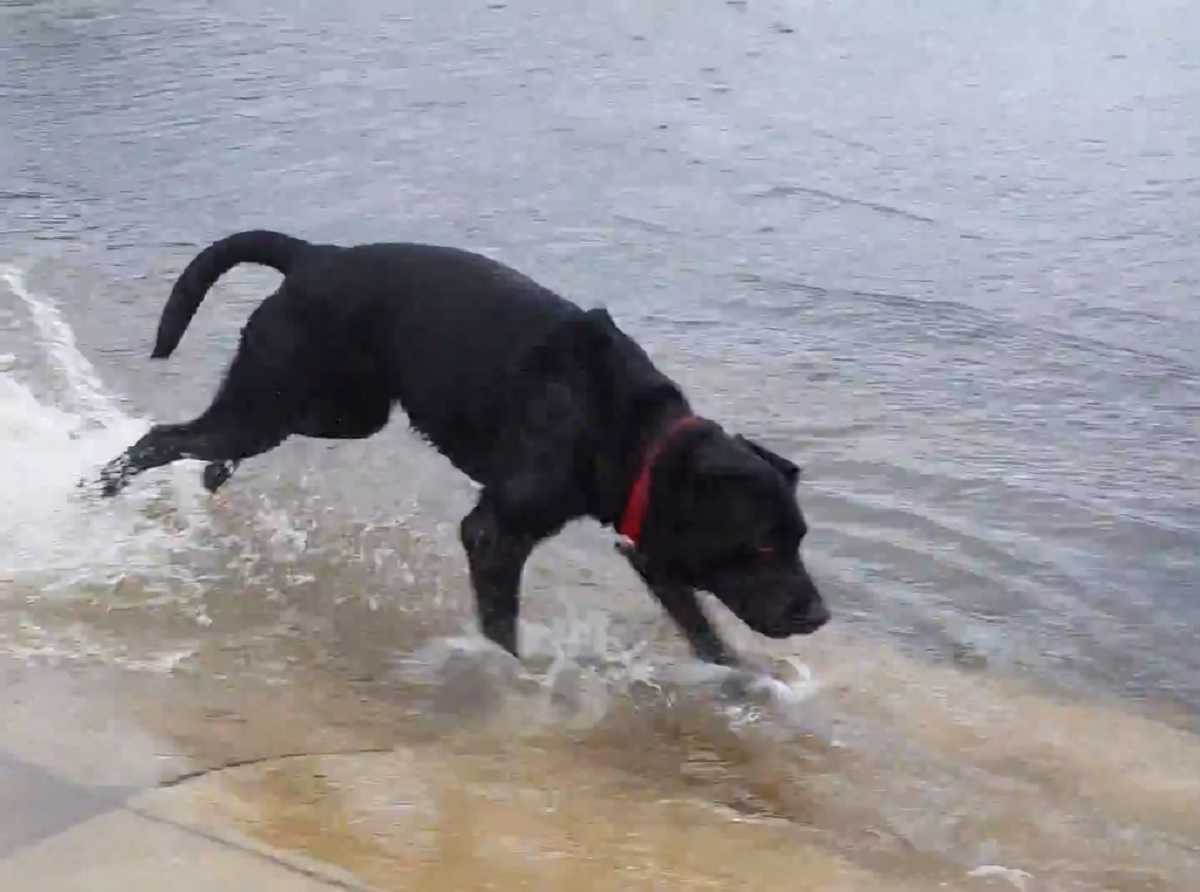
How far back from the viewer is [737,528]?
439 centimetres

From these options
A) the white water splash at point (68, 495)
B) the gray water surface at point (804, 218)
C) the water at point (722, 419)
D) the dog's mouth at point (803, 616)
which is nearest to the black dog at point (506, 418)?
the dog's mouth at point (803, 616)

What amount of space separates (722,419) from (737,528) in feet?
7.27

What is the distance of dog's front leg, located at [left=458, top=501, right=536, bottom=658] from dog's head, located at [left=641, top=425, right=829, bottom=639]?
1.41 ft

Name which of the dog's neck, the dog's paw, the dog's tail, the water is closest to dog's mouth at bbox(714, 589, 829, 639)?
the water

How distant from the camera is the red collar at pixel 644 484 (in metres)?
4.48

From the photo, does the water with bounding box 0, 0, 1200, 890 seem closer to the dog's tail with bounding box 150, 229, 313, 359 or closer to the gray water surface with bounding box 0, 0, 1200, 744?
the gray water surface with bounding box 0, 0, 1200, 744

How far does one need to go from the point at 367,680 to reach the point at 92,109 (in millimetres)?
7523

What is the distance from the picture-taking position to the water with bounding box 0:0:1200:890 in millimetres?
4082

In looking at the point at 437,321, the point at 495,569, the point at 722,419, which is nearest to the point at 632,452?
the point at 495,569

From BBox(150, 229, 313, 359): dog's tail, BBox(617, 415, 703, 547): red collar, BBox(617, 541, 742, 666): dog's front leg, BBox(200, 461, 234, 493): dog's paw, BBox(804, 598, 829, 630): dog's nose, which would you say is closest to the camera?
BBox(804, 598, 829, 630): dog's nose

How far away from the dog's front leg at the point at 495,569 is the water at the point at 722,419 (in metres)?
0.12

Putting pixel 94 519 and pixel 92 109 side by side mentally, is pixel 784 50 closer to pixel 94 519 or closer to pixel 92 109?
pixel 92 109

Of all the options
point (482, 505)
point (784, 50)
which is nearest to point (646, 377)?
point (482, 505)

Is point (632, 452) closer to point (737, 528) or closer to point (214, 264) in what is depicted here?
point (737, 528)
